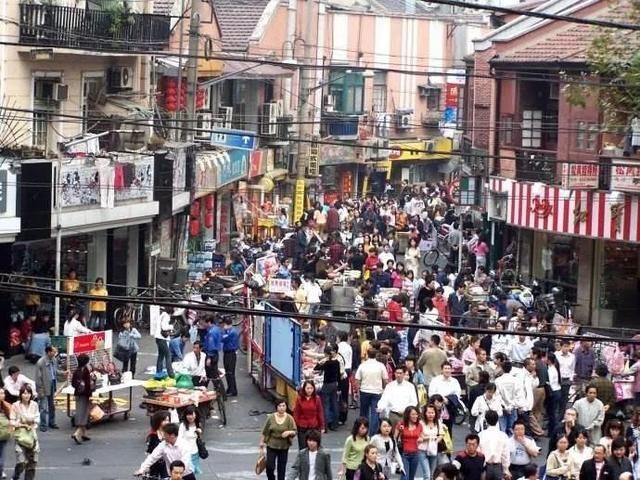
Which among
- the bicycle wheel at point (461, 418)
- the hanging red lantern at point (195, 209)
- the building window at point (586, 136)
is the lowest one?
the bicycle wheel at point (461, 418)

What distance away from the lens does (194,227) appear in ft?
141

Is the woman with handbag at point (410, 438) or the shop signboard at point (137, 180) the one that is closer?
the woman with handbag at point (410, 438)

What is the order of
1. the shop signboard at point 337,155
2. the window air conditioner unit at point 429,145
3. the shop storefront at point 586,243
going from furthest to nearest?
the window air conditioner unit at point 429,145 < the shop signboard at point 337,155 < the shop storefront at point 586,243

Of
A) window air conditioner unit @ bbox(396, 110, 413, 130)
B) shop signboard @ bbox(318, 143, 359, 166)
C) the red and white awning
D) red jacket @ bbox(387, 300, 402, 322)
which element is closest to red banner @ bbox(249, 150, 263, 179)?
the red and white awning

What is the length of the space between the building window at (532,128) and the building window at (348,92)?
26.7 m

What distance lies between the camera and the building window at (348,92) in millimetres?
69188

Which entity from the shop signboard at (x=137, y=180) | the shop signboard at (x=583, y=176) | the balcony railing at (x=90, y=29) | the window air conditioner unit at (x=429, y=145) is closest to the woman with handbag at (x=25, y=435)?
the balcony railing at (x=90, y=29)

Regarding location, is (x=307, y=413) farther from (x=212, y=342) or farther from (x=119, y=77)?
(x=119, y=77)

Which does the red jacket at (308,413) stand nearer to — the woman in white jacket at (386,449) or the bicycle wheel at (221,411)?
the woman in white jacket at (386,449)

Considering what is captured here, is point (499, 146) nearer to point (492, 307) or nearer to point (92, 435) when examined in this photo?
point (492, 307)

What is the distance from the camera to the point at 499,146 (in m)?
43.7

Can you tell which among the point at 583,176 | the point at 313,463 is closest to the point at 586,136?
the point at 583,176

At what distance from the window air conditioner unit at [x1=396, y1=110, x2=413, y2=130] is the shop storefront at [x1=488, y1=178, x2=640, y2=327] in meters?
33.4

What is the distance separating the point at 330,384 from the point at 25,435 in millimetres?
5399
